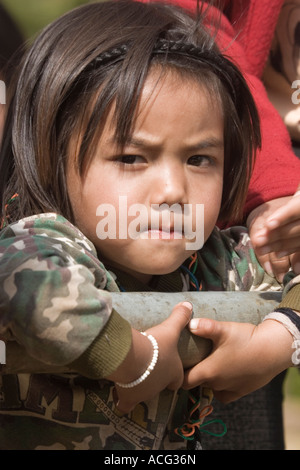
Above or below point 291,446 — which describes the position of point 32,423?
above

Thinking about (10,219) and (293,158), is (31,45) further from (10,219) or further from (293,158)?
(293,158)

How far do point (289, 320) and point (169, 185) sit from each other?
252mm

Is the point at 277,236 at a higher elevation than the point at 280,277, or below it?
higher

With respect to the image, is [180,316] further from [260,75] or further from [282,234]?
[260,75]

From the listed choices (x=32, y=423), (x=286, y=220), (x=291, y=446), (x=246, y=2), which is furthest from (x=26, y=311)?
(x=291, y=446)

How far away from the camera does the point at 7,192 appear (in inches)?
48.3

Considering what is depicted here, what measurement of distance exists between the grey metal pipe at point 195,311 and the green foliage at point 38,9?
1863mm

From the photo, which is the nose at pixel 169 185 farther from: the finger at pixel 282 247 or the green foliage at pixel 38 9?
the green foliage at pixel 38 9

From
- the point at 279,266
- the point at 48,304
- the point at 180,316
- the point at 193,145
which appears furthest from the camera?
the point at 279,266

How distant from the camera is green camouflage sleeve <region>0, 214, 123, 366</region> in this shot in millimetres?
820

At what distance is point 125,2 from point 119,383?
0.68 metres

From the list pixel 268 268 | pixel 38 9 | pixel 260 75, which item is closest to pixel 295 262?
pixel 268 268

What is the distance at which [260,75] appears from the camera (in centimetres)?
175

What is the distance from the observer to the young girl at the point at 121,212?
88cm
